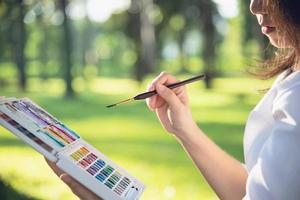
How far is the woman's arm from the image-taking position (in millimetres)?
1264

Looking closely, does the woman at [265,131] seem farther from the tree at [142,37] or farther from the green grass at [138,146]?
the tree at [142,37]

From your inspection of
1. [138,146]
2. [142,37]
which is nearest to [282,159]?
[138,146]

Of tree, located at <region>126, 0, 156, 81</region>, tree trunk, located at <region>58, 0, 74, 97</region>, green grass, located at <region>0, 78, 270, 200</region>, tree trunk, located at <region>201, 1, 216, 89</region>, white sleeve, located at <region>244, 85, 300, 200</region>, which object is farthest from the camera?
tree, located at <region>126, 0, 156, 81</region>

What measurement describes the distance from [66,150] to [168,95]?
0.34m

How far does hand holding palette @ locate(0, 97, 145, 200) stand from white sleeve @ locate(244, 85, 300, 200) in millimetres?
226

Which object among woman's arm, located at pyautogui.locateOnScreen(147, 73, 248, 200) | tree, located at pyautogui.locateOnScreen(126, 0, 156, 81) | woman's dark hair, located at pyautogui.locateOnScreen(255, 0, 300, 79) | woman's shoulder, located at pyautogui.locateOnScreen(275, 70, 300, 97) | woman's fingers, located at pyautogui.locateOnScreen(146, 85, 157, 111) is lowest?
tree, located at pyautogui.locateOnScreen(126, 0, 156, 81)

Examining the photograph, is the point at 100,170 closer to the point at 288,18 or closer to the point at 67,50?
the point at 288,18

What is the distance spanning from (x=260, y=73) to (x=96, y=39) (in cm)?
3347

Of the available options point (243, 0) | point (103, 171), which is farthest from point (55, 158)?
point (243, 0)

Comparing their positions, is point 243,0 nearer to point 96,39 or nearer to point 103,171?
point 103,171

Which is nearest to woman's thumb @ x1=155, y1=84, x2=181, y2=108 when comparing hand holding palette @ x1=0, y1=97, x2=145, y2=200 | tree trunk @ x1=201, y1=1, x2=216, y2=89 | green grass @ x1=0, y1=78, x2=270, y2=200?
hand holding palette @ x1=0, y1=97, x2=145, y2=200

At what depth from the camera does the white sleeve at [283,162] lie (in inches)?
33.9

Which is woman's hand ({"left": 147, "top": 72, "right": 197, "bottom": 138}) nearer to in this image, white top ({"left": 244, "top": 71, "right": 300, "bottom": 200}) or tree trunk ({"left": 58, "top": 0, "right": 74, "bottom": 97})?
white top ({"left": 244, "top": 71, "right": 300, "bottom": 200})

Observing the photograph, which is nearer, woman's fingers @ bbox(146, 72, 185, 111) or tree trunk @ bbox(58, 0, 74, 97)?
woman's fingers @ bbox(146, 72, 185, 111)
